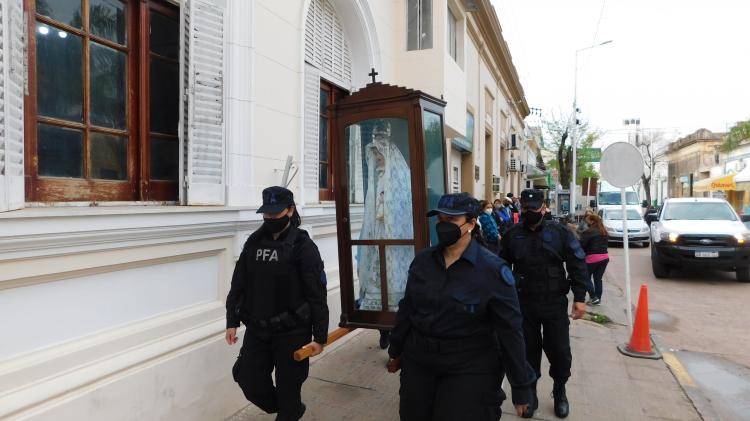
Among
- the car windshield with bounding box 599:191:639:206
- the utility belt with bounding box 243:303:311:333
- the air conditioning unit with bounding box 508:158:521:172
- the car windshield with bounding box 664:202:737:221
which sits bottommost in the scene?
the utility belt with bounding box 243:303:311:333

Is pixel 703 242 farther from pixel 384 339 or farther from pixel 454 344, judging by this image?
pixel 454 344

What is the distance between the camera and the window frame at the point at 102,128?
2.70 m

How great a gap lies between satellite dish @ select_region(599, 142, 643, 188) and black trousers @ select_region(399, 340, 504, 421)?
4783mm

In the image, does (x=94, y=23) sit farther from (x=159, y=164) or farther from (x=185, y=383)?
(x=185, y=383)

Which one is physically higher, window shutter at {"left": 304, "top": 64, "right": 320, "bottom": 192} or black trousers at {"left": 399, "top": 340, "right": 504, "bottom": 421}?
window shutter at {"left": 304, "top": 64, "right": 320, "bottom": 192}

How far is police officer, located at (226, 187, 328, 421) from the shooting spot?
3.09 meters

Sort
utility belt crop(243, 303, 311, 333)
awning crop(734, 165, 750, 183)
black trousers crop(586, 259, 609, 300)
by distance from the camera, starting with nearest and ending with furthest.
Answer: utility belt crop(243, 303, 311, 333) → black trousers crop(586, 259, 609, 300) → awning crop(734, 165, 750, 183)

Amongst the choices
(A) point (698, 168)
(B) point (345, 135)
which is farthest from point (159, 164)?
(A) point (698, 168)

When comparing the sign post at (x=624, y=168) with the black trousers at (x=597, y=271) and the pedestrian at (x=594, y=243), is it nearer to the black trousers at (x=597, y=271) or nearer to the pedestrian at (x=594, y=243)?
the pedestrian at (x=594, y=243)

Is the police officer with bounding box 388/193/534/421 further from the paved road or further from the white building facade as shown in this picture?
the paved road

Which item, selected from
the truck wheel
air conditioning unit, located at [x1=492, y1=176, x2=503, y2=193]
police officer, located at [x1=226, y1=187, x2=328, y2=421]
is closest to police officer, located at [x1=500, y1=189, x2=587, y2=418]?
police officer, located at [x1=226, y1=187, x2=328, y2=421]

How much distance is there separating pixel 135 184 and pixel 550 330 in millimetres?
3448

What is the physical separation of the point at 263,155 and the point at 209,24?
1.20m

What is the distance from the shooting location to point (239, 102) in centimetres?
404
